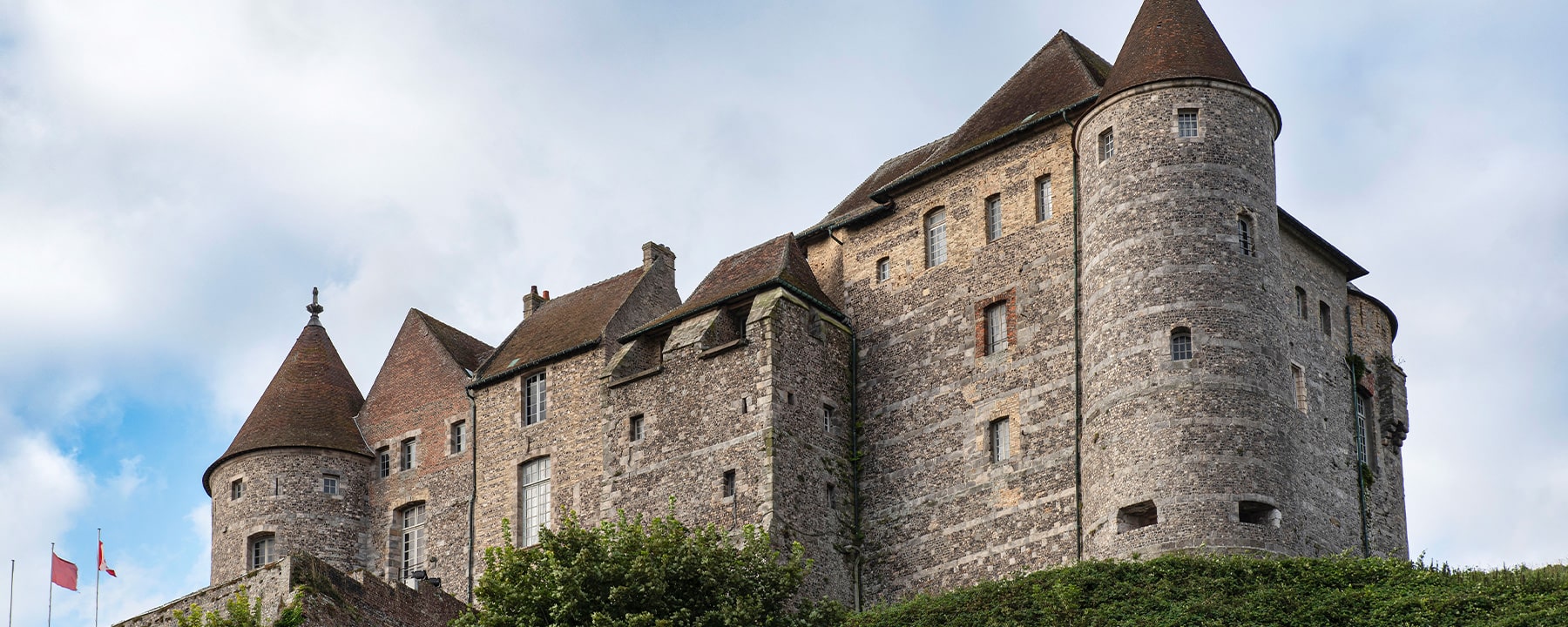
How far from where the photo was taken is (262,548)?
168 feet

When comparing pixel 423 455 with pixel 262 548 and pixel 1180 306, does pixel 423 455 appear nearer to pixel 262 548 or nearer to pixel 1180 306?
pixel 262 548

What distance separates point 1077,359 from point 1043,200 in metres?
4.22

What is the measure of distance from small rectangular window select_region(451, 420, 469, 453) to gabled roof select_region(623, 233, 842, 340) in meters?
5.88

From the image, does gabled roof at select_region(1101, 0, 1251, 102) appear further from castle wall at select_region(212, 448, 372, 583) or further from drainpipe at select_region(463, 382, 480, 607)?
castle wall at select_region(212, 448, 372, 583)

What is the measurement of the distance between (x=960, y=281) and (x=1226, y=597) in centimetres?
1159

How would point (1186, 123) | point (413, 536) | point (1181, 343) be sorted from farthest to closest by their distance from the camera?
point (413, 536)
point (1186, 123)
point (1181, 343)

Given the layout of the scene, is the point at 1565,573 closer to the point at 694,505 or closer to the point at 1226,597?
the point at 1226,597

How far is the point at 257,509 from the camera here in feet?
168

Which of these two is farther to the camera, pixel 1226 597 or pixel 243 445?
pixel 243 445

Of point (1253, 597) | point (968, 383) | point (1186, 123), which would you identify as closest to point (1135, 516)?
point (1253, 597)

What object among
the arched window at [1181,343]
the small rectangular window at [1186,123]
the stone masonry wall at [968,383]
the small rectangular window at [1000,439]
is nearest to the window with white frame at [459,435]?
the stone masonry wall at [968,383]

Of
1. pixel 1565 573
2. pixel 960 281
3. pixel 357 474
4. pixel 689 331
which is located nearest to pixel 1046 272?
pixel 960 281

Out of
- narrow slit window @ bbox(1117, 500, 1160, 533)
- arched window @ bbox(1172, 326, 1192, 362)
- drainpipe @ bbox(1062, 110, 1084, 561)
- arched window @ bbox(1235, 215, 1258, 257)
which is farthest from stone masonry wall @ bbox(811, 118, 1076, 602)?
arched window @ bbox(1235, 215, 1258, 257)

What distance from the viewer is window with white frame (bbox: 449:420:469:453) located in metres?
50.8
